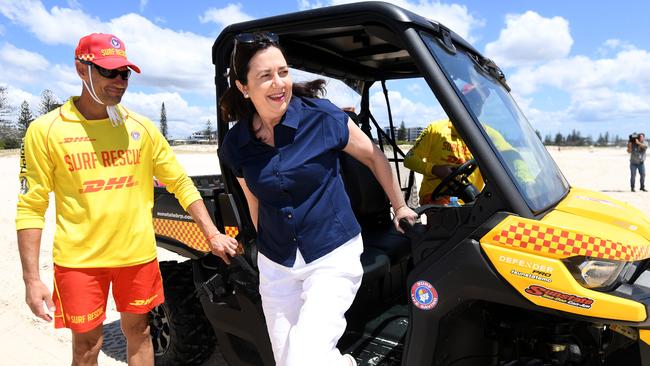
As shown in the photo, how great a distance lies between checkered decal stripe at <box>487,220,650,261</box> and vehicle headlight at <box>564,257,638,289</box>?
2cm

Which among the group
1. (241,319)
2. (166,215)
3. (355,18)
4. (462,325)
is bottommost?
(241,319)

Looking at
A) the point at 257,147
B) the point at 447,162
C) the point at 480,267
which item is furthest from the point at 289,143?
the point at 447,162

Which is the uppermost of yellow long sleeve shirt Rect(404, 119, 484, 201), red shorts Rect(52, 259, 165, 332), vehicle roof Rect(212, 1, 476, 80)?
vehicle roof Rect(212, 1, 476, 80)

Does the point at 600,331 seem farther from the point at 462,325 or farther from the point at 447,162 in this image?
the point at 447,162

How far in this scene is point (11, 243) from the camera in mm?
6871

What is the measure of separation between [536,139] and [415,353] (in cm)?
129

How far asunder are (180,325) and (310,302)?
1.73 meters

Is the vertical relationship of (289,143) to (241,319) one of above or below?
above

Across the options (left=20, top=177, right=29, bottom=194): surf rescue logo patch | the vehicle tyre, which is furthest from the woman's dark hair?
the vehicle tyre

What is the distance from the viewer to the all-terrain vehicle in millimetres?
1706

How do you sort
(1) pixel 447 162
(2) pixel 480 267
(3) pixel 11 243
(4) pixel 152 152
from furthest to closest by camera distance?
(3) pixel 11 243
(1) pixel 447 162
(4) pixel 152 152
(2) pixel 480 267

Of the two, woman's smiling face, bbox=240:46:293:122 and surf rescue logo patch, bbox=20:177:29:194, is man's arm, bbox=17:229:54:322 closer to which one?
surf rescue logo patch, bbox=20:177:29:194

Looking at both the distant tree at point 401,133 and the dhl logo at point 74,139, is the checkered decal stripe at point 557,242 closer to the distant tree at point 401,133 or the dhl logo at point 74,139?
the dhl logo at point 74,139

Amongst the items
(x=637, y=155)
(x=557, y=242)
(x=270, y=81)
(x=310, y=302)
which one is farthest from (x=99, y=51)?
(x=637, y=155)
